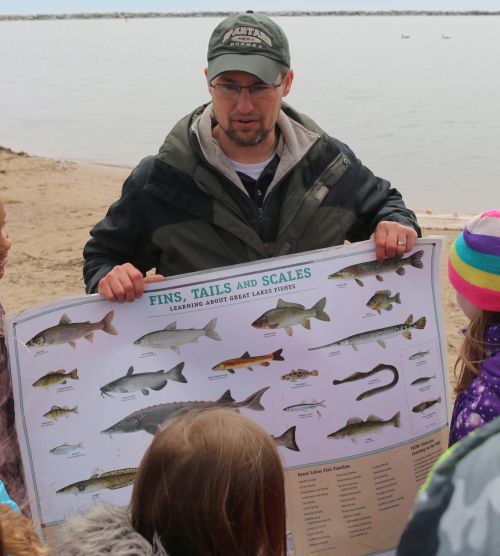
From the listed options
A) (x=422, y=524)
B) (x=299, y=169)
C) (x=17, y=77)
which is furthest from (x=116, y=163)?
(x=17, y=77)

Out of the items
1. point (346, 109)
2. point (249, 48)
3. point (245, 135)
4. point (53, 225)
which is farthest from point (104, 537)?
point (346, 109)

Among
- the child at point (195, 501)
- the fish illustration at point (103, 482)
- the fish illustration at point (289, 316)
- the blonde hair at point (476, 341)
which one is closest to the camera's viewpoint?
the child at point (195, 501)

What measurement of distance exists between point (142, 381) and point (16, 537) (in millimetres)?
1254

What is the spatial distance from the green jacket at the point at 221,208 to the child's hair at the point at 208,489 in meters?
1.37

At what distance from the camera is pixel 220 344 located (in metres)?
2.97

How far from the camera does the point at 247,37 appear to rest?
10.3ft

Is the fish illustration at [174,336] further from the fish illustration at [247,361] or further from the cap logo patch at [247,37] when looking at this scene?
the cap logo patch at [247,37]

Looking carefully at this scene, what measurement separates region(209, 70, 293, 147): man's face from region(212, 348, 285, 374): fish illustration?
2.67 ft

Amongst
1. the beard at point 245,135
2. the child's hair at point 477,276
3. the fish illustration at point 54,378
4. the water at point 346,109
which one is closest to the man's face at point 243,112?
the beard at point 245,135

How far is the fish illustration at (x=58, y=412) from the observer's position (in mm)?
2871

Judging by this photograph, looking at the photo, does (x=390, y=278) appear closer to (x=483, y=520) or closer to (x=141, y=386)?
(x=141, y=386)

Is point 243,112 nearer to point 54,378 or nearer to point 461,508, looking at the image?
point 54,378

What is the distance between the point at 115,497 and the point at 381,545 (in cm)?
99

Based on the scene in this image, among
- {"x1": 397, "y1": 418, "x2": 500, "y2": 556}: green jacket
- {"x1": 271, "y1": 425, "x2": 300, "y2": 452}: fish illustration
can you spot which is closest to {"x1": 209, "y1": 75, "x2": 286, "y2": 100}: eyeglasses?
{"x1": 271, "y1": 425, "x2": 300, "y2": 452}: fish illustration
